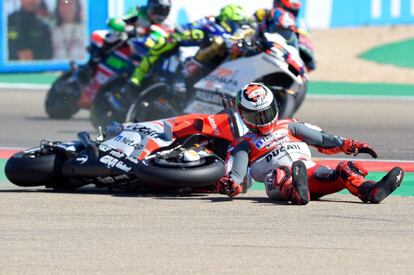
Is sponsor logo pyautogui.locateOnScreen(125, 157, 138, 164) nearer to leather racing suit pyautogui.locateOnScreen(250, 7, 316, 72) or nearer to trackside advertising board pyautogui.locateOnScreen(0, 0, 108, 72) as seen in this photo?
leather racing suit pyautogui.locateOnScreen(250, 7, 316, 72)

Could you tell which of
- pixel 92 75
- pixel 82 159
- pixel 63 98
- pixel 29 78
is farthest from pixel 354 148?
pixel 29 78

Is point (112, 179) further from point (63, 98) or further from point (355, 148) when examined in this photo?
point (63, 98)

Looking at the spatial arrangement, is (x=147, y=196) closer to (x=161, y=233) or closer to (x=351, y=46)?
(x=161, y=233)

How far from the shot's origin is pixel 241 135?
963 cm

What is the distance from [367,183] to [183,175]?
134cm

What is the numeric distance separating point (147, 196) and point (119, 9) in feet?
47.0

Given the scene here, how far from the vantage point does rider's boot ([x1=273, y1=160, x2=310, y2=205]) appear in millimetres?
8750

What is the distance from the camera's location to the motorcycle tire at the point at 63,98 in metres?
16.3

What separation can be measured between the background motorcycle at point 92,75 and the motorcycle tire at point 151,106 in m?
1.00

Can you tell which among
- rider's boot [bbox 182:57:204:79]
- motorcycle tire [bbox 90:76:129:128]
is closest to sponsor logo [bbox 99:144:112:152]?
rider's boot [bbox 182:57:204:79]

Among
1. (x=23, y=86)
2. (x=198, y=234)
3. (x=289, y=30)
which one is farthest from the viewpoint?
(x=23, y=86)

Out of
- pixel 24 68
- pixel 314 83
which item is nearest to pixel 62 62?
pixel 24 68

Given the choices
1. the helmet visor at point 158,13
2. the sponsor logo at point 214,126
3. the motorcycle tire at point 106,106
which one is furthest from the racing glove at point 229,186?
the helmet visor at point 158,13

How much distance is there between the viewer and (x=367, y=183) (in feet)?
29.0
